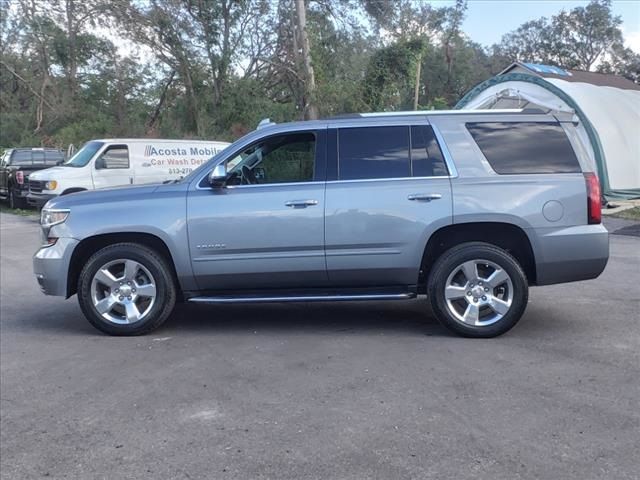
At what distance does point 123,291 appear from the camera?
612 cm

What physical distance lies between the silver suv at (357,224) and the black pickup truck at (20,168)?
1459 cm

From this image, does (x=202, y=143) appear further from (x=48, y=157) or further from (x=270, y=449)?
(x=270, y=449)

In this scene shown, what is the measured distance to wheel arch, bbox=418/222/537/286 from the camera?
5.91m

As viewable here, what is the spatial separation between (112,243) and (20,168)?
51.4ft

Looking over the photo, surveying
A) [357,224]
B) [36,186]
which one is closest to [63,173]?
[36,186]

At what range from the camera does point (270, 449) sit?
3766 millimetres

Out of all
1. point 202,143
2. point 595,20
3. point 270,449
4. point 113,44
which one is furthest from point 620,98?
point 595,20

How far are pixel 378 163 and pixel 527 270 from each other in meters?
1.65

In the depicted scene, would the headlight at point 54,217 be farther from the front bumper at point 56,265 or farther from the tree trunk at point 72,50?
the tree trunk at point 72,50

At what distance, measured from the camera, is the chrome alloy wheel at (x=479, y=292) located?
18.9 ft

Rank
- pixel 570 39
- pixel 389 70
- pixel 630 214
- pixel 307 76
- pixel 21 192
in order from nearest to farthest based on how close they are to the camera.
Result: pixel 630 214
pixel 21 192
pixel 389 70
pixel 307 76
pixel 570 39

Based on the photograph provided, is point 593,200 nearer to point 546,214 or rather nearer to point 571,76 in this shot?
point 546,214

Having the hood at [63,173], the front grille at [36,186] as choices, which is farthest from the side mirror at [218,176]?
the front grille at [36,186]

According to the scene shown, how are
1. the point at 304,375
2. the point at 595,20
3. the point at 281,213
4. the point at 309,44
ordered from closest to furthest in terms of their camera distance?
the point at 304,375, the point at 281,213, the point at 309,44, the point at 595,20
